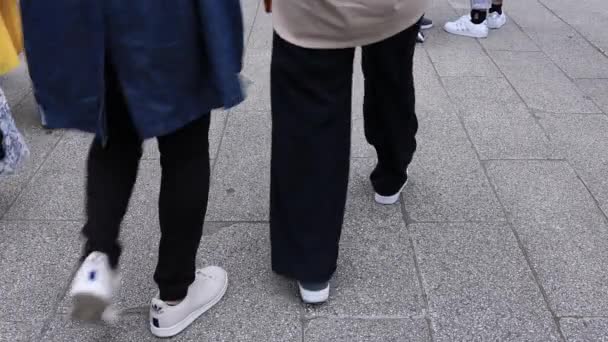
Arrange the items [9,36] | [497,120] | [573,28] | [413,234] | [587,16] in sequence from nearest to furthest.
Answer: [413,234]
[9,36]
[497,120]
[573,28]
[587,16]

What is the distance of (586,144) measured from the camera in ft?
10.3

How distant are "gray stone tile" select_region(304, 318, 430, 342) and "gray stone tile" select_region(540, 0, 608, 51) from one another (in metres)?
3.57

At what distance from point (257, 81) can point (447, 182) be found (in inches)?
64.9

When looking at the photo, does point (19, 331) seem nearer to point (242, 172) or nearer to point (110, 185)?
point (110, 185)

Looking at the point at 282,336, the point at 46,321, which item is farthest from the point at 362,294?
the point at 46,321

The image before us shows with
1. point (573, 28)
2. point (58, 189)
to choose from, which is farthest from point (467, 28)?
point (58, 189)

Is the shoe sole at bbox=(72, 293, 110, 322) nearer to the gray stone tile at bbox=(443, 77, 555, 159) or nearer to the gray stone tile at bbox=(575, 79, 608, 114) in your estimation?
the gray stone tile at bbox=(443, 77, 555, 159)

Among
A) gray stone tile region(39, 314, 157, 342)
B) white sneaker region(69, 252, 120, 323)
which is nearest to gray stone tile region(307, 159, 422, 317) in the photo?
gray stone tile region(39, 314, 157, 342)

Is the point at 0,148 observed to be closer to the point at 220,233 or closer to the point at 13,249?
the point at 13,249

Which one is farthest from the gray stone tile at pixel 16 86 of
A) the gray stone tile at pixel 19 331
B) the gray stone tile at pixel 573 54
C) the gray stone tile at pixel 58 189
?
the gray stone tile at pixel 573 54

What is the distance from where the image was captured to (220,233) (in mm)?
2438

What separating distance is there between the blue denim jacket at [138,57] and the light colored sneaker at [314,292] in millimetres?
779

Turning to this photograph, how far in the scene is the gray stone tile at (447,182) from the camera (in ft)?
8.44

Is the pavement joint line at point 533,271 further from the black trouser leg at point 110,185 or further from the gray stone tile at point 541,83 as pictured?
the black trouser leg at point 110,185
